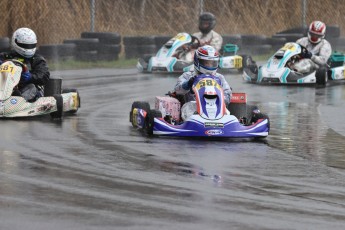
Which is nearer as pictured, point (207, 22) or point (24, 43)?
point (24, 43)

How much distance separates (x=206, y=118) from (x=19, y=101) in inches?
105

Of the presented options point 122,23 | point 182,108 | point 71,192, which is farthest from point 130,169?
point 122,23

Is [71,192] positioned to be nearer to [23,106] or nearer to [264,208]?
[264,208]

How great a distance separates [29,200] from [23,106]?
232 inches

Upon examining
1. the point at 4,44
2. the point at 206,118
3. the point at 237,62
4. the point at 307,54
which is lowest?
the point at 206,118

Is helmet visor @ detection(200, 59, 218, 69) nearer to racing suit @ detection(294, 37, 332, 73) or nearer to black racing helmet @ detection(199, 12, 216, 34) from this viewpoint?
racing suit @ detection(294, 37, 332, 73)

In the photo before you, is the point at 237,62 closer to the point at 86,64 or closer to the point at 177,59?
the point at 177,59

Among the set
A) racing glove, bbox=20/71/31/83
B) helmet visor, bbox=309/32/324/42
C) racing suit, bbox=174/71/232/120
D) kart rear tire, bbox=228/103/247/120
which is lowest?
kart rear tire, bbox=228/103/247/120

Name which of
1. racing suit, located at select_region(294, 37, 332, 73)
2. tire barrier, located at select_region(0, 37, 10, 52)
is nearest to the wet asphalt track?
racing suit, located at select_region(294, 37, 332, 73)

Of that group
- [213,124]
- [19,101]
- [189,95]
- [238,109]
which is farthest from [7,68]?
[213,124]

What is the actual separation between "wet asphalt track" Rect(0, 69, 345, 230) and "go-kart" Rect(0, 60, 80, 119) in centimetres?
15

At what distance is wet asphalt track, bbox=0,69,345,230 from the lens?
7.46 metres

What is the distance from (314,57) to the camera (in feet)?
72.5

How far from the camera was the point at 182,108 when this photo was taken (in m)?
13.0
